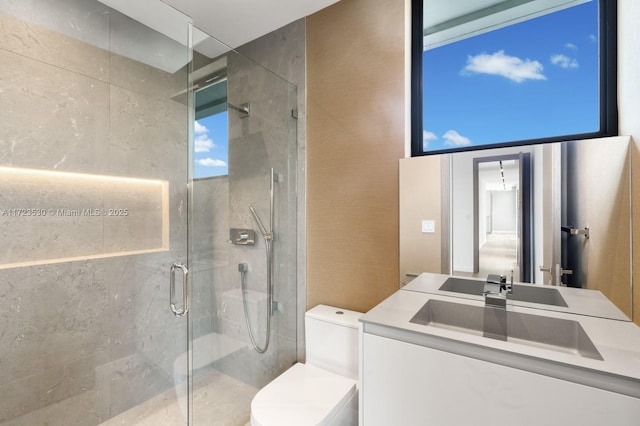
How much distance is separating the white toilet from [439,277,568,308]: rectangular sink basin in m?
0.57

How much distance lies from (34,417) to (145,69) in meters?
2.06

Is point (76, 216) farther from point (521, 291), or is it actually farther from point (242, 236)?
point (521, 291)

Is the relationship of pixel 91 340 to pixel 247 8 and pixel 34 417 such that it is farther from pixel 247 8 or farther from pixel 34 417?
pixel 247 8

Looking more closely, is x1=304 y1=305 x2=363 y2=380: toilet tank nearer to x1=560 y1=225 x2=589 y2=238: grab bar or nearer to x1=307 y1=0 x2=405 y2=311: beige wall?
x1=307 y1=0 x2=405 y2=311: beige wall

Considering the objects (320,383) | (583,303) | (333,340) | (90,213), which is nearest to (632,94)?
(583,303)

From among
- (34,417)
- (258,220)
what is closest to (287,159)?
(258,220)

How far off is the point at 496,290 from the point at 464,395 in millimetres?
528

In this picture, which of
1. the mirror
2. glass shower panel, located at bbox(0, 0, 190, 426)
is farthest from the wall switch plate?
glass shower panel, located at bbox(0, 0, 190, 426)

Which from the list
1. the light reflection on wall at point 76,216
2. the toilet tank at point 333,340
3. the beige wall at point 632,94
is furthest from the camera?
the toilet tank at point 333,340

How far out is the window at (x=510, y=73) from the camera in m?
1.29

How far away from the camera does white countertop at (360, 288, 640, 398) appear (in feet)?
2.41

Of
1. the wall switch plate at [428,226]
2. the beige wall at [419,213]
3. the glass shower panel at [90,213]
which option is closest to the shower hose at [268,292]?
the glass shower panel at [90,213]

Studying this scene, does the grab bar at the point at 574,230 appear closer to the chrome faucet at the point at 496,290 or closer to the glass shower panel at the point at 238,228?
the chrome faucet at the point at 496,290

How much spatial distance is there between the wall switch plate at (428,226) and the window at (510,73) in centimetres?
42
